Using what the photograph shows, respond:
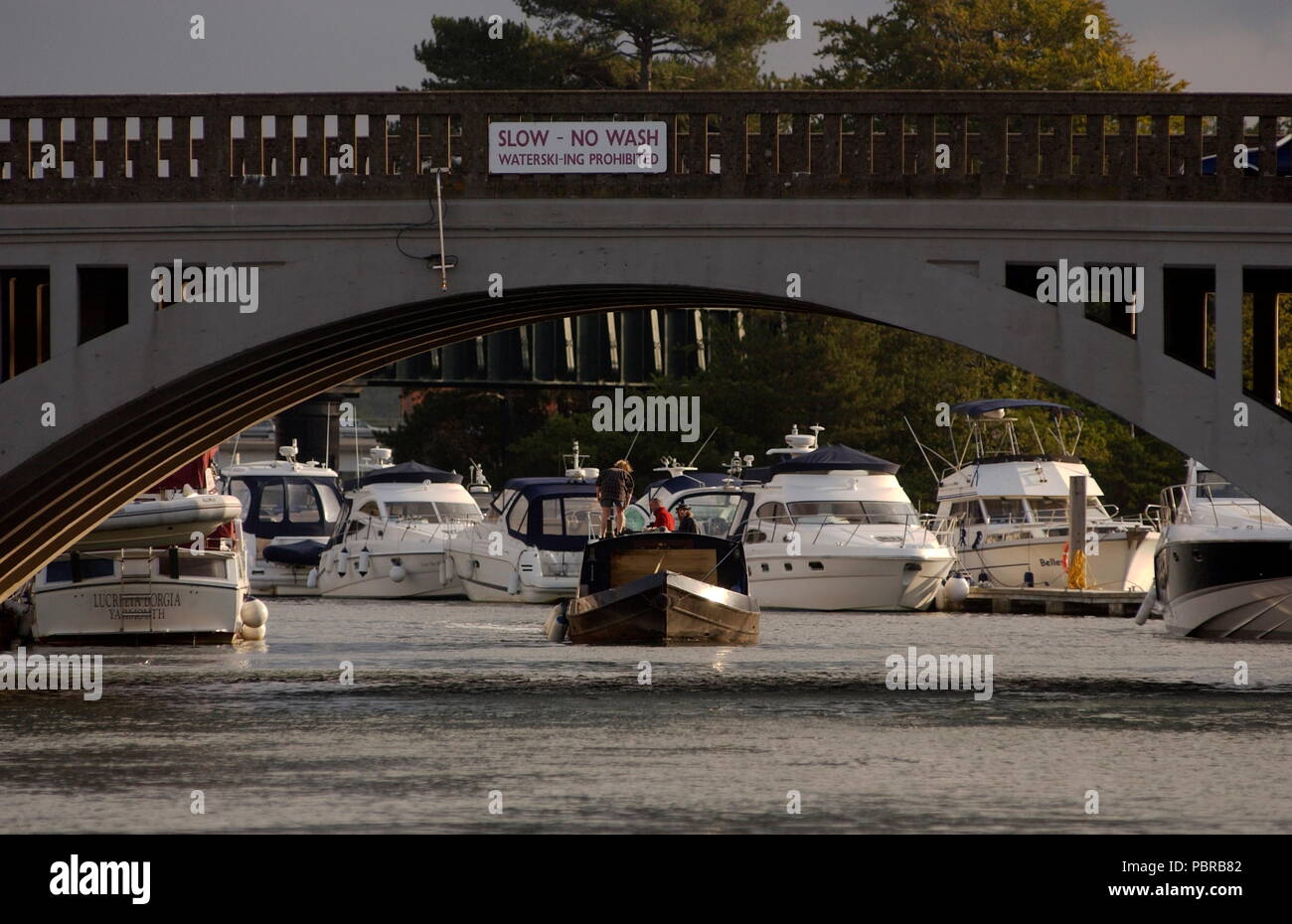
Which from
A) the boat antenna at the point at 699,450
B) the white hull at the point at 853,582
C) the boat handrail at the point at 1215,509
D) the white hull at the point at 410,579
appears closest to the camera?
the boat handrail at the point at 1215,509

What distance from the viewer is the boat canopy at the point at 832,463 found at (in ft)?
156

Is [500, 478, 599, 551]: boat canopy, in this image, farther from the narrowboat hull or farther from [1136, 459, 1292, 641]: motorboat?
[1136, 459, 1292, 641]: motorboat

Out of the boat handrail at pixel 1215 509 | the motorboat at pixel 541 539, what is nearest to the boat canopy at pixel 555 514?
the motorboat at pixel 541 539

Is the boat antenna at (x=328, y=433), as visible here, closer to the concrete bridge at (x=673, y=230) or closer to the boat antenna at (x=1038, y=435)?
the boat antenna at (x=1038, y=435)

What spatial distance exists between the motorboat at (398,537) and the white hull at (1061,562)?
12325 millimetres

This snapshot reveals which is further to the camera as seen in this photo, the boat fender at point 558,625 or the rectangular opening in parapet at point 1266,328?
the boat fender at point 558,625

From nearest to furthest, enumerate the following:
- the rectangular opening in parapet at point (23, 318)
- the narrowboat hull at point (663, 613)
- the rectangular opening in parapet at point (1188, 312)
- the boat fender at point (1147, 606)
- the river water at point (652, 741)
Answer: the river water at point (652, 741)
the rectangular opening in parapet at point (1188, 312)
the rectangular opening in parapet at point (23, 318)
the narrowboat hull at point (663, 613)
the boat fender at point (1147, 606)

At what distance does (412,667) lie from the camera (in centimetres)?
3303

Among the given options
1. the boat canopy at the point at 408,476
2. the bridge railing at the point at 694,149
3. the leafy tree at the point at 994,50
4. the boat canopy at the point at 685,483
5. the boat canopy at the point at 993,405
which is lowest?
the boat canopy at the point at 685,483

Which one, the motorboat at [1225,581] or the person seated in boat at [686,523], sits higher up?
the person seated in boat at [686,523]

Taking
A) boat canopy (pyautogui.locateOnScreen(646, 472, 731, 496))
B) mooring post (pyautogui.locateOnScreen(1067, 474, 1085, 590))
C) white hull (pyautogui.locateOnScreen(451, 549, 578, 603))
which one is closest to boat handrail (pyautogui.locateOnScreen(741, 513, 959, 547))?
mooring post (pyautogui.locateOnScreen(1067, 474, 1085, 590))

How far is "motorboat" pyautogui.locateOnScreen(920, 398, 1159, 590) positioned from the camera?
4731 centimetres

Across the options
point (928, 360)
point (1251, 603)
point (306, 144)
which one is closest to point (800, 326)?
point (928, 360)

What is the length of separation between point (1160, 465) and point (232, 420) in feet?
113
